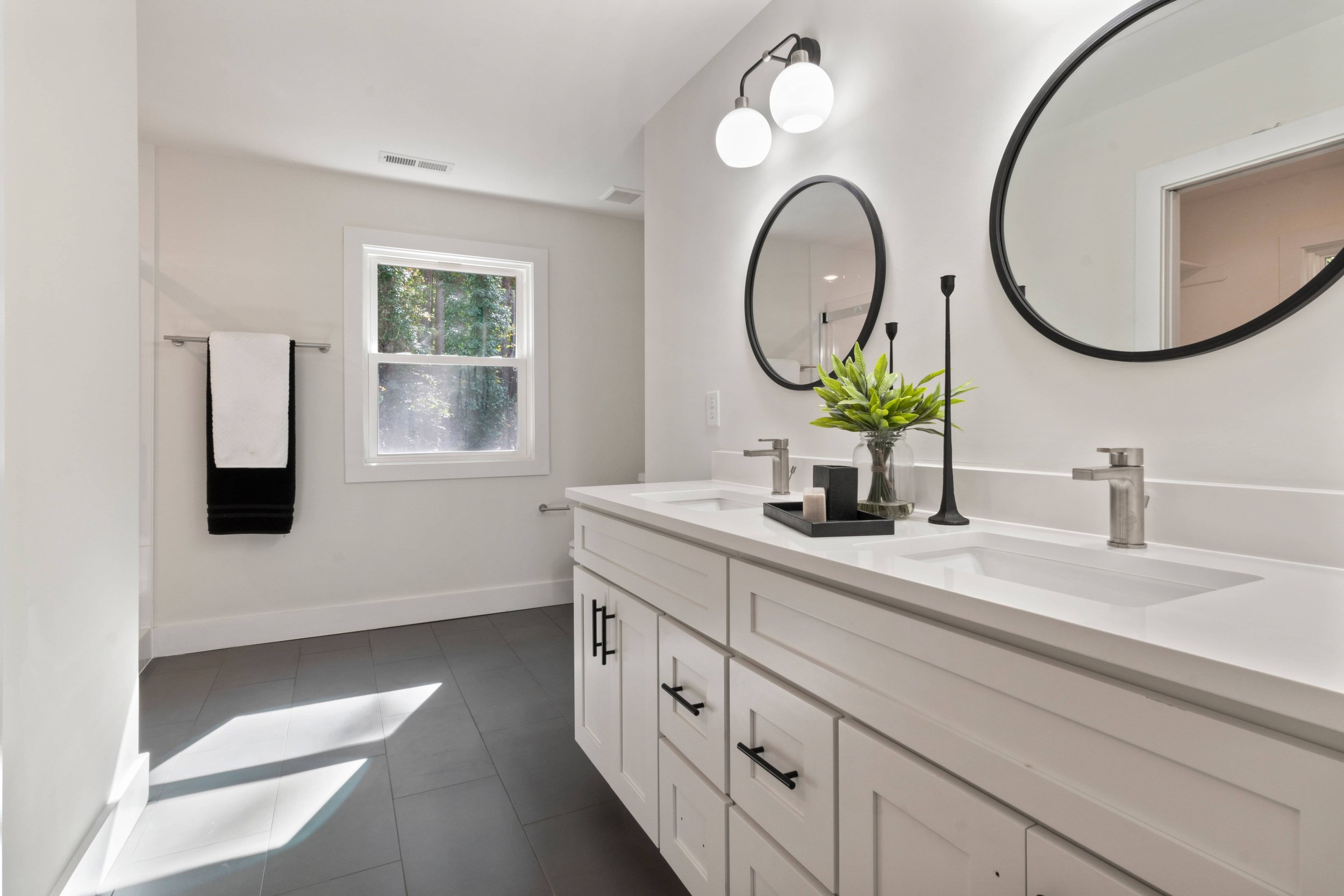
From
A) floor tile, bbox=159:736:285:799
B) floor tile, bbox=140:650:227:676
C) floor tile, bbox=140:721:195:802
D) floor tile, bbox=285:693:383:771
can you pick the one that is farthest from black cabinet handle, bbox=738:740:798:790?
floor tile, bbox=140:650:227:676

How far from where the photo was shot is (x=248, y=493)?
9.73 feet

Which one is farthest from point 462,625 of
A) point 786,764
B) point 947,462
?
point 947,462

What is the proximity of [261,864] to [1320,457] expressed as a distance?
7.10 feet

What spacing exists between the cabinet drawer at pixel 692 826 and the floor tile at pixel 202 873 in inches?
36.8

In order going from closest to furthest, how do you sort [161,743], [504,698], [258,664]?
1. [161,743]
2. [504,698]
3. [258,664]

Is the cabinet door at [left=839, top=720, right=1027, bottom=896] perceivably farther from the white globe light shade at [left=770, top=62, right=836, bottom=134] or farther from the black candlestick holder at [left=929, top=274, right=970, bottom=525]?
the white globe light shade at [left=770, top=62, right=836, bottom=134]

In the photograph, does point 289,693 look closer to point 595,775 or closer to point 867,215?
point 595,775

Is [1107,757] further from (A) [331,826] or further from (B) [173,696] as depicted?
(B) [173,696]

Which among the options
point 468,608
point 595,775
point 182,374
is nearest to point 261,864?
point 595,775

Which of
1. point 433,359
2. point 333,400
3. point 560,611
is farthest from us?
point 560,611

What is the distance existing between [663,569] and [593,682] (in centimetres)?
60

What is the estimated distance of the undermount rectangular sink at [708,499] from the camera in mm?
1724

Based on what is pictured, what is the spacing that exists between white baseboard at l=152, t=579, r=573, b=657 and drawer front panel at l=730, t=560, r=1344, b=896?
3.00m

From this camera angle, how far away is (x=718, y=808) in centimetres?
115
